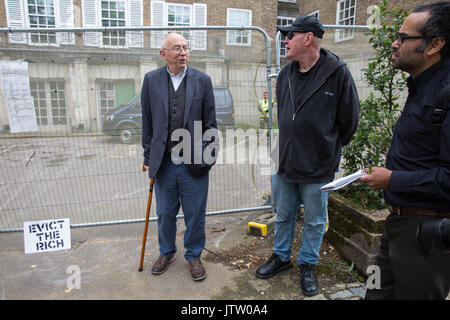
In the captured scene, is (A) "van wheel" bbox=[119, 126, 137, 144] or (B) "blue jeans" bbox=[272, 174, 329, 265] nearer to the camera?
(B) "blue jeans" bbox=[272, 174, 329, 265]

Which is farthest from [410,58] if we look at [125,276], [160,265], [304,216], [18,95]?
[18,95]

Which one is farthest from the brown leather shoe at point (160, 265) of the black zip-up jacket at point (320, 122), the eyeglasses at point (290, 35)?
the eyeglasses at point (290, 35)

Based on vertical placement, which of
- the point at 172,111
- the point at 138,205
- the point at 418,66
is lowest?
the point at 138,205

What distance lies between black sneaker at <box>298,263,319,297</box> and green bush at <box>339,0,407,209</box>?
2.83 ft

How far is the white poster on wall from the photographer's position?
3.27 m

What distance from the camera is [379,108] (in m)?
3.23

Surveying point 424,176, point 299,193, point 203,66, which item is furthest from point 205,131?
point 424,176

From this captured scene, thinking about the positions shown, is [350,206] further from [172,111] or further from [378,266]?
[172,111]

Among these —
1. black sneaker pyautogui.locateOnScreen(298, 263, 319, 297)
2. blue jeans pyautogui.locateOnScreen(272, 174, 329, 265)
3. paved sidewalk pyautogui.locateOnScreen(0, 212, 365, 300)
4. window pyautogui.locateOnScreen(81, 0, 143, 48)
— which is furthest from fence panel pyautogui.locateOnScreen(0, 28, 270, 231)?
window pyautogui.locateOnScreen(81, 0, 143, 48)

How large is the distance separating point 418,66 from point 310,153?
106 centimetres

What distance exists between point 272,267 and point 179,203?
1087mm

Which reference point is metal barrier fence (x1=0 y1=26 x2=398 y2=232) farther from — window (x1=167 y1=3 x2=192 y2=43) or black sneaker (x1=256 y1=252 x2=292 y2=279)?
window (x1=167 y1=3 x2=192 y2=43)

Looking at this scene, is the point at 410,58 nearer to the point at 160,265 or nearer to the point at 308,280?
the point at 308,280

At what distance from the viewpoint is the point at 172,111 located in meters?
2.81
